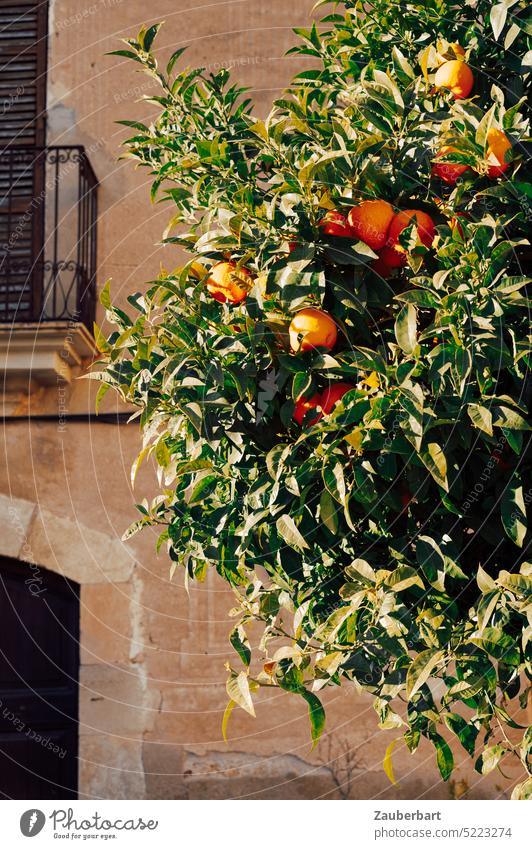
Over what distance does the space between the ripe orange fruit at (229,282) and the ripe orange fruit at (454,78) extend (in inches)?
22.0

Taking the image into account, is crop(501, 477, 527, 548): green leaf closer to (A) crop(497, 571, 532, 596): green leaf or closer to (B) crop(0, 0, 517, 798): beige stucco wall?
(A) crop(497, 571, 532, 596): green leaf

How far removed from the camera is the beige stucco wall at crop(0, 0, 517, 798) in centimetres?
514

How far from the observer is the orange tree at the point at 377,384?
1.67 metres

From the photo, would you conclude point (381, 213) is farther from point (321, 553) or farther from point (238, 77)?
point (238, 77)

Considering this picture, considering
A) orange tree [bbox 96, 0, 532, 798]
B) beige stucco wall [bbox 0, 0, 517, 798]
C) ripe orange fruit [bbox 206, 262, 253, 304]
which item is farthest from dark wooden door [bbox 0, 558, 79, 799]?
ripe orange fruit [bbox 206, 262, 253, 304]

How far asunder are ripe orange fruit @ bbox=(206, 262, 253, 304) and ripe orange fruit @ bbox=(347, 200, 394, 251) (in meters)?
0.24

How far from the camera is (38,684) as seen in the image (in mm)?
5504

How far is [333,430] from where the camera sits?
1700 mm

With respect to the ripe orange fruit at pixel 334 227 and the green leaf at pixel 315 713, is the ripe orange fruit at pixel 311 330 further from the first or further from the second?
the green leaf at pixel 315 713

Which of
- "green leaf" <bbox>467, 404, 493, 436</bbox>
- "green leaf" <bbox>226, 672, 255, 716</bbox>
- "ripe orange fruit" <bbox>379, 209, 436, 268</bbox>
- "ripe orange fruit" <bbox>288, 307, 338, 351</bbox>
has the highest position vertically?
"ripe orange fruit" <bbox>379, 209, 436, 268</bbox>

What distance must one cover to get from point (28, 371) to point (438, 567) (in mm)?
4000

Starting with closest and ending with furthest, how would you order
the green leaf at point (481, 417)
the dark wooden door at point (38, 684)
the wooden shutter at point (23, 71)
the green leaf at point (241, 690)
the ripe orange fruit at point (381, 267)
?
the green leaf at point (481, 417)
the green leaf at point (241, 690)
the ripe orange fruit at point (381, 267)
the dark wooden door at point (38, 684)
the wooden shutter at point (23, 71)

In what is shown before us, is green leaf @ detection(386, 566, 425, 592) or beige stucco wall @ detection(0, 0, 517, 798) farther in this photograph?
beige stucco wall @ detection(0, 0, 517, 798)

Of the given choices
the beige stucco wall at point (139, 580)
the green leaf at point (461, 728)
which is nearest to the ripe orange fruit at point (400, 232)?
the green leaf at point (461, 728)
